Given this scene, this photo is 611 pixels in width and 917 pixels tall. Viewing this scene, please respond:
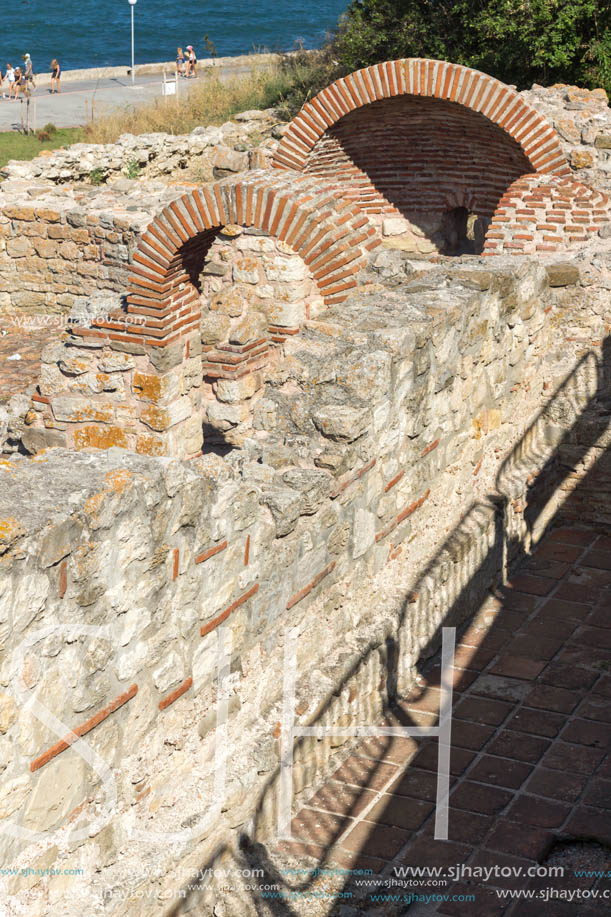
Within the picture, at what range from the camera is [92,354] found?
23.2ft

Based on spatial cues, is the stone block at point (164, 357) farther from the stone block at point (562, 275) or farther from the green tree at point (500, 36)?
the green tree at point (500, 36)

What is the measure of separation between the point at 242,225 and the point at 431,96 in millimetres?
3151

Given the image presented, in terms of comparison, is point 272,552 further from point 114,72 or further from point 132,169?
point 114,72

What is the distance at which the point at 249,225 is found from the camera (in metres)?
7.59

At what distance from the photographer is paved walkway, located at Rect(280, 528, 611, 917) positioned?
4285 mm

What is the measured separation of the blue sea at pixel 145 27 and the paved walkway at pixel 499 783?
174 ft

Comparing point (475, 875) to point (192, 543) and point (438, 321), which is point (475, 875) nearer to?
point (192, 543)

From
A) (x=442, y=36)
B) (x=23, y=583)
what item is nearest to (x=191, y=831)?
(x=23, y=583)

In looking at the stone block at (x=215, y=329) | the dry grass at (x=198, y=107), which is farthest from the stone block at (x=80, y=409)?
the dry grass at (x=198, y=107)

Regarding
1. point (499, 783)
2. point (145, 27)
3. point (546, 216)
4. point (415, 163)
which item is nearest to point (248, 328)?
point (546, 216)

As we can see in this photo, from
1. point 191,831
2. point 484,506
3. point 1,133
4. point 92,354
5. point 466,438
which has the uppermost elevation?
point 1,133

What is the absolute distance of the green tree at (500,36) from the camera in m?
14.0

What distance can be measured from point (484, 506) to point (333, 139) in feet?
18.1

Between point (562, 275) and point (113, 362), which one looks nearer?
point (113, 362)
